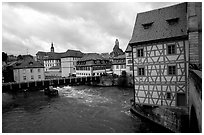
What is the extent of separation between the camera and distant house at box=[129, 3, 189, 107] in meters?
12.9

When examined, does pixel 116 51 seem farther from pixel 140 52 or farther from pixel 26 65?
pixel 140 52

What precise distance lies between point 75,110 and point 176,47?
489 inches

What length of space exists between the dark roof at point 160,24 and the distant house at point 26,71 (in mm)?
30052

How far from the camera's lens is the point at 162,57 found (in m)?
13.6

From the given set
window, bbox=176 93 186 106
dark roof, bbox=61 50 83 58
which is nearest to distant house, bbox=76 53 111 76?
dark roof, bbox=61 50 83 58

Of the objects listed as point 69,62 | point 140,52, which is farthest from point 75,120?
point 69,62

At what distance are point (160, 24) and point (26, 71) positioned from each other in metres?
32.6

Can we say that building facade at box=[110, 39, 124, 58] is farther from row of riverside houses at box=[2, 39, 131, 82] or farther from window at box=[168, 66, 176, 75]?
window at box=[168, 66, 176, 75]

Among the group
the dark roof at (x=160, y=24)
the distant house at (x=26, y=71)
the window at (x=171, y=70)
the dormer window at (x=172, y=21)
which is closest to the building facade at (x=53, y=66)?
the distant house at (x=26, y=71)

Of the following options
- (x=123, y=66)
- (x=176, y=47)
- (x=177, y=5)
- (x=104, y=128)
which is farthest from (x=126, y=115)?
(x=123, y=66)

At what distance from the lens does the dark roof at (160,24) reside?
43.9ft

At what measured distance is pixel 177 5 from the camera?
1488cm

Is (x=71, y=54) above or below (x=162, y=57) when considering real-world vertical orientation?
above

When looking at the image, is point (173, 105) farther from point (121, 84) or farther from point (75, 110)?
point (121, 84)
